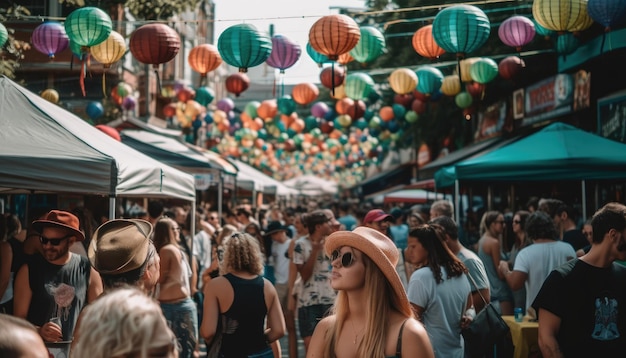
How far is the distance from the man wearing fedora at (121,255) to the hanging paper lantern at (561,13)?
25.0 ft

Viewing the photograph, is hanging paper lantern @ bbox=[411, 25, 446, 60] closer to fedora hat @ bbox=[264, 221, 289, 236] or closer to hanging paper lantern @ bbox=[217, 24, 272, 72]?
hanging paper lantern @ bbox=[217, 24, 272, 72]

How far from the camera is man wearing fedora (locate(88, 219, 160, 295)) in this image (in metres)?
4.04

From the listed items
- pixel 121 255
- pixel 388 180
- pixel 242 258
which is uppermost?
pixel 121 255

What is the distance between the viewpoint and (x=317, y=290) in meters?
8.20

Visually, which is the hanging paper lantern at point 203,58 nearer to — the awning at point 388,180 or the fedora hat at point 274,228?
the fedora hat at point 274,228

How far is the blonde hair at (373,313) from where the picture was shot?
3314 millimetres

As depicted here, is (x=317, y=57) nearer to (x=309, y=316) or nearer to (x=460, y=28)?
(x=460, y=28)

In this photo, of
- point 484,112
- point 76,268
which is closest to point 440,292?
point 76,268

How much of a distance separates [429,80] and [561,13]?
18.1 ft

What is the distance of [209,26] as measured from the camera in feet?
168

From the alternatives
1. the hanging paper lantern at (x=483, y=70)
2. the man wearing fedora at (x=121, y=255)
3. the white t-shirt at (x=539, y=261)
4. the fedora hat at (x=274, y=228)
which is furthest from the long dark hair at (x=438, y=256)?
the hanging paper lantern at (x=483, y=70)

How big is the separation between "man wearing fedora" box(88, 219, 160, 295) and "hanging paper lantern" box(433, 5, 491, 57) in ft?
23.8

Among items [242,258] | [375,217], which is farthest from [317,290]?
[242,258]

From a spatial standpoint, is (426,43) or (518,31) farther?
(518,31)
